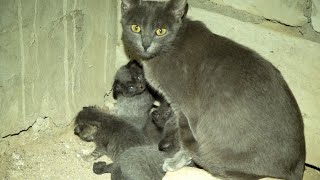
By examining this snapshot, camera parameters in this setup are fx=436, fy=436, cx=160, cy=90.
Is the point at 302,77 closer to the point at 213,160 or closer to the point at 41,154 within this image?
the point at 213,160

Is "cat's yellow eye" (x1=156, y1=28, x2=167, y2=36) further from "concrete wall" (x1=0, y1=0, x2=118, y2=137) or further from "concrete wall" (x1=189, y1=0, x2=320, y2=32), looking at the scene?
"concrete wall" (x1=0, y1=0, x2=118, y2=137)

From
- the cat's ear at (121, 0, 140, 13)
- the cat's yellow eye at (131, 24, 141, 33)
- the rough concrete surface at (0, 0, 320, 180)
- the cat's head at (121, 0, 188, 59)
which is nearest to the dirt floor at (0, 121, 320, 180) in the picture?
the rough concrete surface at (0, 0, 320, 180)

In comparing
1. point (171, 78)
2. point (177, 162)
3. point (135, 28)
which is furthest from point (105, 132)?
point (135, 28)

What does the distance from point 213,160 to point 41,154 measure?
1371mm

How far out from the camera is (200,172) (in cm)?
295

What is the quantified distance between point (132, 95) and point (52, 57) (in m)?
0.85

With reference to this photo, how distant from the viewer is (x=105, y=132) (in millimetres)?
3516

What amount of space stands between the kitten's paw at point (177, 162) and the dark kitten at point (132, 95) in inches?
24.0

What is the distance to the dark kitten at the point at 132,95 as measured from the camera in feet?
12.2

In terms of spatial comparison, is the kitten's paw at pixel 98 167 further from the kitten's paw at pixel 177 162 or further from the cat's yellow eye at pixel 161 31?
the cat's yellow eye at pixel 161 31

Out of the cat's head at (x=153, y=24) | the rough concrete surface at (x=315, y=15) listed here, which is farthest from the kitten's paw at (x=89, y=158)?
the rough concrete surface at (x=315, y=15)

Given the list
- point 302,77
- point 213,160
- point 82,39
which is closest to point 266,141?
point 213,160

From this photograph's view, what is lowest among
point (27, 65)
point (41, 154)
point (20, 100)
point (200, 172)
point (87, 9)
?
point (41, 154)

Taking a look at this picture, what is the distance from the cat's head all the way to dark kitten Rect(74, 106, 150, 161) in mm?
768
